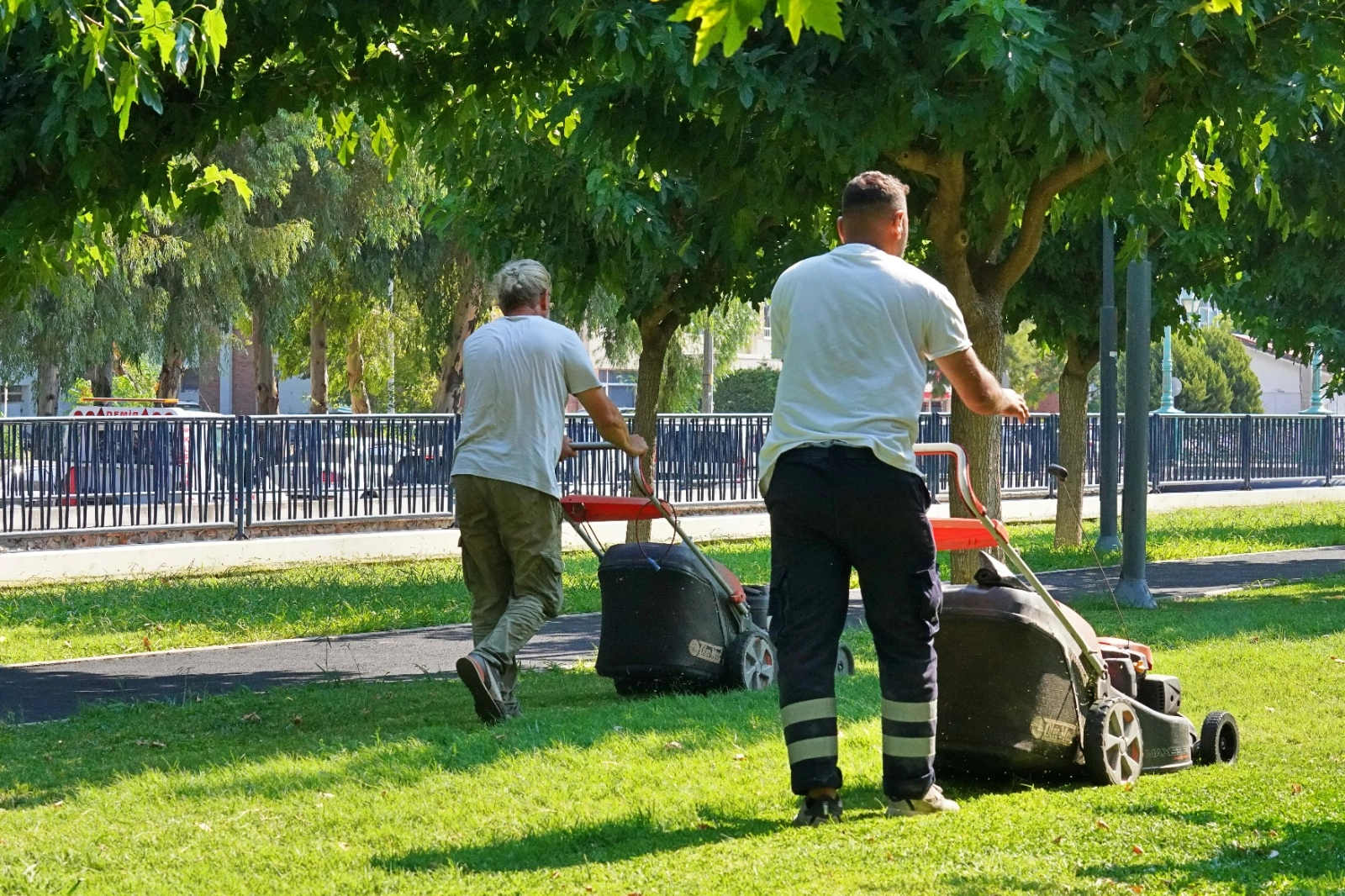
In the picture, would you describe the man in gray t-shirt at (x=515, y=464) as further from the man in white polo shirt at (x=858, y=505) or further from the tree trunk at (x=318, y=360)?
the tree trunk at (x=318, y=360)

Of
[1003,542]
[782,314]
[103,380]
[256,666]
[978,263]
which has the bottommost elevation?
[256,666]

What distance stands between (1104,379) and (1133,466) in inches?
129

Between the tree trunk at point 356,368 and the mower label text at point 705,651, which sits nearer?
the mower label text at point 705,651

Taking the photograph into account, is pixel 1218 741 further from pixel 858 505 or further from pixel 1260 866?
pixel 858 505

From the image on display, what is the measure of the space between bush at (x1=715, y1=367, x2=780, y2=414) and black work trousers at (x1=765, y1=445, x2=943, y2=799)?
206 feet

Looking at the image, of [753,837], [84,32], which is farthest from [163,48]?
[753,837]

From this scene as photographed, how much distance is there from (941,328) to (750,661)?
10.8ft

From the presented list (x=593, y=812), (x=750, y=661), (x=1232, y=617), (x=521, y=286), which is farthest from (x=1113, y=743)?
(x=1232, y=617)

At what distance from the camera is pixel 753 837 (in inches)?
198

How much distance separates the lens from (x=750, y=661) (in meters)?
8.24

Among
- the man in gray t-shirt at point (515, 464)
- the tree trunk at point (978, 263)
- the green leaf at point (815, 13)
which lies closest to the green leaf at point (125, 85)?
the man in gray t-shirt at point (515, 464)

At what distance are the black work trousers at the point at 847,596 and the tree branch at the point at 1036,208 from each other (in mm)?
4620

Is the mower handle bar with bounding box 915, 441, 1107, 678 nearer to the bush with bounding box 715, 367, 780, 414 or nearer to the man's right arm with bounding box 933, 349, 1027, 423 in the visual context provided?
the man's right arm with bounding box 933, 349, 1027, 423

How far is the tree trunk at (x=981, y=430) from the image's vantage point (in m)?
10.9
